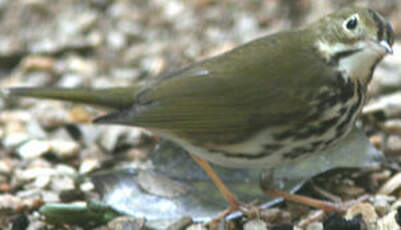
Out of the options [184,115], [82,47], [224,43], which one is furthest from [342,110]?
[82,47]

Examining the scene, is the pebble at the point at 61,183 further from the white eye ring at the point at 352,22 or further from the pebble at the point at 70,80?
the white eye ring at the point at 352,22

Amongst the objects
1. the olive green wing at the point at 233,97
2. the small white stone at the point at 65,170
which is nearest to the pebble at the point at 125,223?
the olive green wing at the point at 233,97

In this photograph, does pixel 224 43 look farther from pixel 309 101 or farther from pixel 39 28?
pixel 309 101

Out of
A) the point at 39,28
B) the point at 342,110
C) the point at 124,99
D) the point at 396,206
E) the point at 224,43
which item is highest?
the point at 39,28

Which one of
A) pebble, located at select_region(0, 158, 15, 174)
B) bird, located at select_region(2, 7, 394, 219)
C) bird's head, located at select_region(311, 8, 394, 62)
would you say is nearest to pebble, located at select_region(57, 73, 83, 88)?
pebble, located at select_region(0, 158, 15, 174)

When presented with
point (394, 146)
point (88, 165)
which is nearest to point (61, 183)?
point (88, 165)

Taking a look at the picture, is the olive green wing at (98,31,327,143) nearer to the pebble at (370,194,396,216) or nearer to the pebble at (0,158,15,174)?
the pebble at (370,194,396,216)

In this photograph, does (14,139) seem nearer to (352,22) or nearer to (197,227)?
(197,227)
